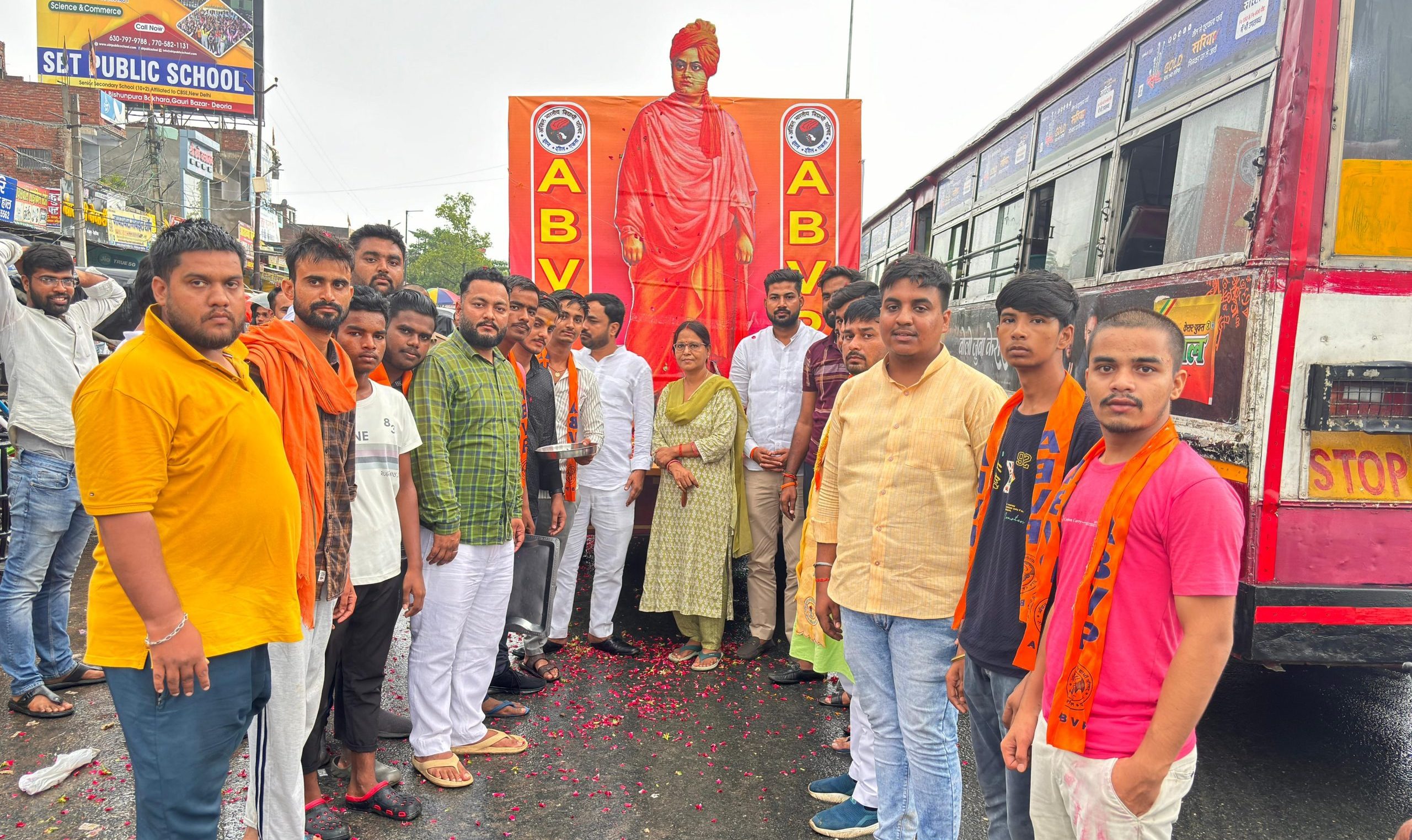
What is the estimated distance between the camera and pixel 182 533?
197 cm

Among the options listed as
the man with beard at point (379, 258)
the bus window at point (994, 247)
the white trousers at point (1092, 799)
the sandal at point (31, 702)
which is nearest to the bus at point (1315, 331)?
the white trousers at point (1092, 799)

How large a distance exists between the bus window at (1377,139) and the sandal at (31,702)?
555cm

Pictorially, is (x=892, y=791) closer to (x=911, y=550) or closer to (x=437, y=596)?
(x=911, y=550)

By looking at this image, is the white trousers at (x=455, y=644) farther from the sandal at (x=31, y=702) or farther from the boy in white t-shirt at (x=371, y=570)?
the sandal at (x=31, y=702)

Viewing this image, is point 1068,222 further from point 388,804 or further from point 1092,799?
point 388,804

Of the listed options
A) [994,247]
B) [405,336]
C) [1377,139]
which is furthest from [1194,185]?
[405,336]

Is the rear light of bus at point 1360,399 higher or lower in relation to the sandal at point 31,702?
higher

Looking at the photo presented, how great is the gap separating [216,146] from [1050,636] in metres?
36.9

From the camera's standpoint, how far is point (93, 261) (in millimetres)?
21828

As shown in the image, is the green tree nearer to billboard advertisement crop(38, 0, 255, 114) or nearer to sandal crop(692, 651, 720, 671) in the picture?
billboard advertisement crop(38, 0, 255, 114)

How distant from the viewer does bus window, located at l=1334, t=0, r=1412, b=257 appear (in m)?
3.03

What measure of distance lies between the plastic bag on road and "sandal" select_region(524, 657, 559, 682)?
1.90 meters

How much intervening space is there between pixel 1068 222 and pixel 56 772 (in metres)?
5.63

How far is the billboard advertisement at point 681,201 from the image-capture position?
5.93m
